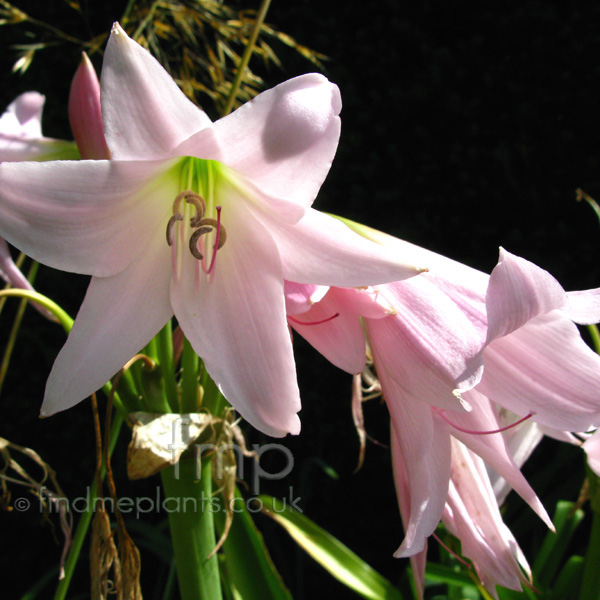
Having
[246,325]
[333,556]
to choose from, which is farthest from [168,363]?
[333,556]

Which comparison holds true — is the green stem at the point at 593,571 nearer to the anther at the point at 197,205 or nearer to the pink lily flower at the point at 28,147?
the anther at the point at 197,205

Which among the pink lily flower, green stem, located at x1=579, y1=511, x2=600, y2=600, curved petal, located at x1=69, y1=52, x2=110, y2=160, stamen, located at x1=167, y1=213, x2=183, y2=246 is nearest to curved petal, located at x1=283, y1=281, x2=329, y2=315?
stamen, located at x1=167, y1=213, x2=183, y2=246

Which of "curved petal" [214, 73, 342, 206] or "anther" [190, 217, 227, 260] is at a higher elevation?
"curved petal" [214, 73, 342, 206]

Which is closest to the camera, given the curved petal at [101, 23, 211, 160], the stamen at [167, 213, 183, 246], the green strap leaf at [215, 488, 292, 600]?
the curved petal at [101, 23, 211, 160]

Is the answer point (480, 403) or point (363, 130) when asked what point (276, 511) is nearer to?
point (480, 403)

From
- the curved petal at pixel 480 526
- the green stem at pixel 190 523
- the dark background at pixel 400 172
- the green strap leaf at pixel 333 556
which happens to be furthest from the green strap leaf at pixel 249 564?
the dark background at pixel 400 172

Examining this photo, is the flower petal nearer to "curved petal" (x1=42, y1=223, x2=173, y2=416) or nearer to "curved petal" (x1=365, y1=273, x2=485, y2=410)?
"curved petal" (x1=365, y1=273, x2=485, y2=410)
